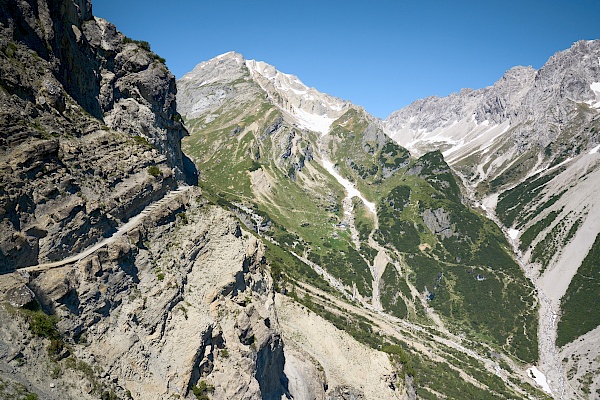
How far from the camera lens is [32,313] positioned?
83.8 ft

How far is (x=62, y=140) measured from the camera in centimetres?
3622

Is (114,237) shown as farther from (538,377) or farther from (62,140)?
(538,377)

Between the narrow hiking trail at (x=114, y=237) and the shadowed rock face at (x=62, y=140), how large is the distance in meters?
0.69

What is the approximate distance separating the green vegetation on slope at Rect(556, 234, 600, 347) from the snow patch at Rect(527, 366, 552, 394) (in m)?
20.2

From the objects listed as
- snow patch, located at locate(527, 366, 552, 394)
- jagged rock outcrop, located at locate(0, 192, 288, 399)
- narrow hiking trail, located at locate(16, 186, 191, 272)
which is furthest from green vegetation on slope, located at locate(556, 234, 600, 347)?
narrow hiking trail, located at locate(16, 186, 191, 272)

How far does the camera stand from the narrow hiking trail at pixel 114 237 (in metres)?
29.1

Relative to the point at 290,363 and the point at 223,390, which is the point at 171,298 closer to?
the point at 223,390

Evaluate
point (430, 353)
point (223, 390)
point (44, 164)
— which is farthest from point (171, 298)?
point (430, 353)

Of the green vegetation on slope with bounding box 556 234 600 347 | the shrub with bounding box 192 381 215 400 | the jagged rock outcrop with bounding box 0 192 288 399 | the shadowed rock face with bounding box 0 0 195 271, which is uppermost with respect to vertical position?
the shadowed rock face with bounding box 0 0 195 271

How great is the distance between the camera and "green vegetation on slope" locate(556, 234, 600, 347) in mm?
154500

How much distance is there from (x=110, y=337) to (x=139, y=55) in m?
53.0

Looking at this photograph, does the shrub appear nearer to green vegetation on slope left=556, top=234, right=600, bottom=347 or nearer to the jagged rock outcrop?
the jagged rock outcrop

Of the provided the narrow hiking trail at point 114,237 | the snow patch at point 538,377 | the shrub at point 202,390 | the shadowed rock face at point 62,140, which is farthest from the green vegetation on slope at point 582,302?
the shadowed rock face at point 62,140

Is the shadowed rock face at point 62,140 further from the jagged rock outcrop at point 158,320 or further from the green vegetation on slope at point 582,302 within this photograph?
the green vegetation on slope at point 582,302
